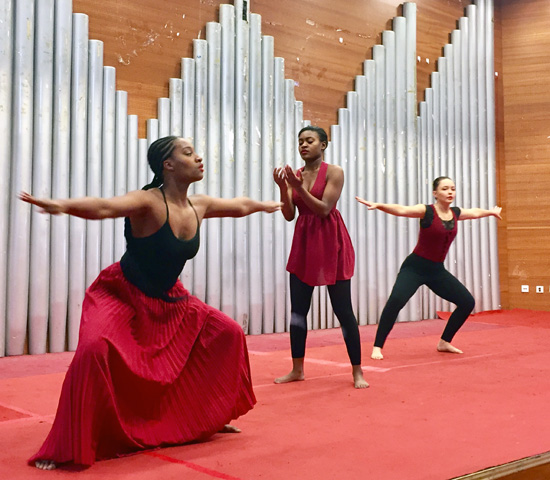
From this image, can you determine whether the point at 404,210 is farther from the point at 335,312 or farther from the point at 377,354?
the point at 335,312

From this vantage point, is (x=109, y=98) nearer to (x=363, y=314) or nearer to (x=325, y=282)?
(x=325, y=282)

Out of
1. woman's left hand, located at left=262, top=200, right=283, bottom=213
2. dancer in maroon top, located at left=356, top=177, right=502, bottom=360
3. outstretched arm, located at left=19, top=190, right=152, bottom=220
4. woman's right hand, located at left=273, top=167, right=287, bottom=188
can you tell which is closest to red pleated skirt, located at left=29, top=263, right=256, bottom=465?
outstretched arm, located at left=19, top=190, right=152, bottom=220

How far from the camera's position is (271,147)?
6.28m

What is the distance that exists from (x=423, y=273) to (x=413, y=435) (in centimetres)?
238

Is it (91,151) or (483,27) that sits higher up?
(483,27)

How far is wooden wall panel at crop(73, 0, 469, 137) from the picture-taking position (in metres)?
5.43

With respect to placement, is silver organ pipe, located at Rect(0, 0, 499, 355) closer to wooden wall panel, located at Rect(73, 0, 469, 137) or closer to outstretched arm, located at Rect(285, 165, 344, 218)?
wooden wall panel, located at Rect(73, 0, 469, 137)

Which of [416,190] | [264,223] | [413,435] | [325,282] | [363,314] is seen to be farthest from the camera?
[416,190]

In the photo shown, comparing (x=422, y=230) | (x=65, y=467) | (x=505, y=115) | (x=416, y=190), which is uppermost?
(x=505, y=115)

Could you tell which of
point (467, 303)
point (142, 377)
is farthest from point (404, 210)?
point (142, 377)

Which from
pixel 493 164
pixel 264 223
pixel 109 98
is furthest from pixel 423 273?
pixel 493 164

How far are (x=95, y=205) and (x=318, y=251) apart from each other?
1.60 metres

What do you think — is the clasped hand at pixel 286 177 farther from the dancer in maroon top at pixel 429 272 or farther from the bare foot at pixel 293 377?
the dancer in maroon top at pixel 429 272

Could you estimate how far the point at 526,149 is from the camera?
8.18m
